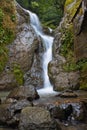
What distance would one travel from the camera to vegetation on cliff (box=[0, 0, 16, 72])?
51.1ft

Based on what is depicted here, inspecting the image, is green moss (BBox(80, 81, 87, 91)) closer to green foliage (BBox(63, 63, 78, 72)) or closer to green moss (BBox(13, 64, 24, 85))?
green foliage (BBox(63, 63, 78, 72))

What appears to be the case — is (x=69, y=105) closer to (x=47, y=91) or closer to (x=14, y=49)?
(x=47, y=91)

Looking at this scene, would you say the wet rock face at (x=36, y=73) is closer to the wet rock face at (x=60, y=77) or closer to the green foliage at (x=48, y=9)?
the wet rock face at (x=60, y=77)

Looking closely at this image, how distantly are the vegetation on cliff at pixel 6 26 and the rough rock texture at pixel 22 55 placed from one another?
0.85 feet

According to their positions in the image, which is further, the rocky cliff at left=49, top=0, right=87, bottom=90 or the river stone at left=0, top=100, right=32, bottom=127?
the rocky cliff at left=49, top=0, right=87, bottom=90

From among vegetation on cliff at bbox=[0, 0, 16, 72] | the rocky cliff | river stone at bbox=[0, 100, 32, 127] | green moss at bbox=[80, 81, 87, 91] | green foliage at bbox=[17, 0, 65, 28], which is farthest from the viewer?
green foliage at bbox=[17, 0, 65, 28]

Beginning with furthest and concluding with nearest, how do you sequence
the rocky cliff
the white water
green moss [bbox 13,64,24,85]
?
green moss [bbox 13,64,24,85] → the white water → the rocky cliff

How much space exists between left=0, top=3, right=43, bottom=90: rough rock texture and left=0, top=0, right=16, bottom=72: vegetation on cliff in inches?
10.2

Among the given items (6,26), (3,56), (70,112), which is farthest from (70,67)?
(70,112)

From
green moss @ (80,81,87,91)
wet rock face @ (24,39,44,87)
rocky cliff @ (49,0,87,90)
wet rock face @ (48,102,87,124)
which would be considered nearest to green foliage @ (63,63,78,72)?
rocky cliff @ (49,0,87,90)

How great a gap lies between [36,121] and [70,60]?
7920 millimetres

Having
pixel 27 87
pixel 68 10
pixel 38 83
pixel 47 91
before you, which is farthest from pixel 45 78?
pixel 68 10

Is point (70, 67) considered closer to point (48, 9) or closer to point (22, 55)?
point (22, 55)

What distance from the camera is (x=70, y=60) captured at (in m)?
15.6
